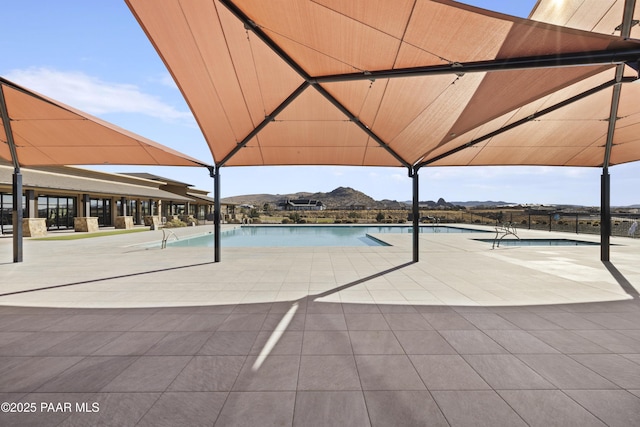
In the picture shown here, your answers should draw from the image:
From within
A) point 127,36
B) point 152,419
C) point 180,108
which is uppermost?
point 127,36

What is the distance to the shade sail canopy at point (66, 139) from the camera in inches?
272

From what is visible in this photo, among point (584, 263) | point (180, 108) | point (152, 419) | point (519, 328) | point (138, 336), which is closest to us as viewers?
point (152, 419)

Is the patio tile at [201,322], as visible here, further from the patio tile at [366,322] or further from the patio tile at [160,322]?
the patio tile at [366,322]

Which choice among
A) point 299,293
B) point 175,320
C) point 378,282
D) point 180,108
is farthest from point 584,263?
point 180,108

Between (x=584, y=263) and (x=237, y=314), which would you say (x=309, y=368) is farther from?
(x=584, y=263)

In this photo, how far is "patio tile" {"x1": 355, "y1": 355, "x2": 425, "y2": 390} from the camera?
280cm

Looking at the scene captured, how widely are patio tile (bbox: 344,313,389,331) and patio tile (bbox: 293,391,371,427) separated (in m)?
1.44

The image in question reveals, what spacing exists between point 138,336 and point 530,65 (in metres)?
6.12

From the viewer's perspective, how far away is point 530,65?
3.93 metres

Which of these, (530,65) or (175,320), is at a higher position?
(530,65)

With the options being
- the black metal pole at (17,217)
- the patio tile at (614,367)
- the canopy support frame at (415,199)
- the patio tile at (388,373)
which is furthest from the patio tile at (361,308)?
the black metal pole at (17,217)

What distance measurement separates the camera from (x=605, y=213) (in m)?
9.16

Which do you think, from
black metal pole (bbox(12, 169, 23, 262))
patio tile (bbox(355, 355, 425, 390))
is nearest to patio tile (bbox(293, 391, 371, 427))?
patio tile (bbox(355, 355, 425, 390))

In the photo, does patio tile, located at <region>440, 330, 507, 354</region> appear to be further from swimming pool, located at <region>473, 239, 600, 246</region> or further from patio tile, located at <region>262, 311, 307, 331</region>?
swimming pool, located at <region>473, 239, 600, 246</region>
